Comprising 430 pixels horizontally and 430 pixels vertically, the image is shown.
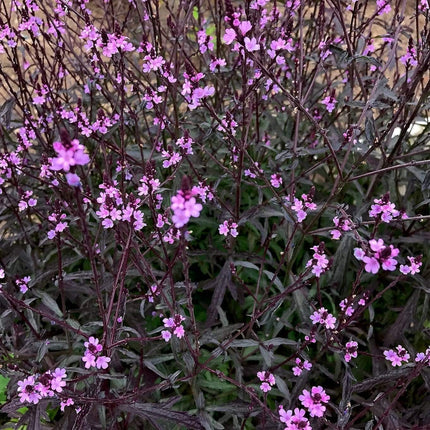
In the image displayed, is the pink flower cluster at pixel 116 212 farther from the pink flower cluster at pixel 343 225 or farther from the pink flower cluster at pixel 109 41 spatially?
the pink flower cluster at pixel 343 225

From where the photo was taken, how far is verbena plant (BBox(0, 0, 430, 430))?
1.70 m

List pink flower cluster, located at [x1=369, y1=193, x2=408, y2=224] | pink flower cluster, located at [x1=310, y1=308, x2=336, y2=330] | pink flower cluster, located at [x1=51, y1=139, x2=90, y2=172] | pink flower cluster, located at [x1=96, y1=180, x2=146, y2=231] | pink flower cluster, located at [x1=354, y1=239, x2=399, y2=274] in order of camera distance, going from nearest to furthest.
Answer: pink flower cluster, located at [x1=51, y1=139, x2=90, y2=172]
pink flower cluster, located at [x1=354, y1=239, x2=399, y2=274]
pink flower cluster, located at [x1=96, y1=180, x2=146, y2=231]
pink flower cluster, located at [x1=369, y1=193, x2=408, y2=224]
pink flower cluster, located at [x1=310, y1=308, x2=336, y2=330]

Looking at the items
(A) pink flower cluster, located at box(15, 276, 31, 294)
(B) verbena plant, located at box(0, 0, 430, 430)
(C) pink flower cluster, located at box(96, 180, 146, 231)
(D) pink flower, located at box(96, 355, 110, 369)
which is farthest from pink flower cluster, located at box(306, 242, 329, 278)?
(A) pink flower cluster, located at box(15, 276, 31, 294)

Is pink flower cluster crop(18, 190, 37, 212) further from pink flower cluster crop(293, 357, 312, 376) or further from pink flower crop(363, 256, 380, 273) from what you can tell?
pink flower crop(363, 256, 380, 273)

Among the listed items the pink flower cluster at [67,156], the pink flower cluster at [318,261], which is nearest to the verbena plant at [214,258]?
the pink flower cluster at [318,261]

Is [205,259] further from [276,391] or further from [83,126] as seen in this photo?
[83,126]

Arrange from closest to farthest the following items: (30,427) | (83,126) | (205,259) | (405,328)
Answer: (30,427)
(83,126)
(405,328)
(205,259)

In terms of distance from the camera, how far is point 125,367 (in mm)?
2400

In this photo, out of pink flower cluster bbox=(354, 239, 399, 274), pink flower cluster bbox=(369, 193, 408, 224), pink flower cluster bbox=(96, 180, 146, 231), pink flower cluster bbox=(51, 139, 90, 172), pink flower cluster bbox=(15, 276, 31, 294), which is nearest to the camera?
pink flower cluster bbox=(51, 139, 90, 172)

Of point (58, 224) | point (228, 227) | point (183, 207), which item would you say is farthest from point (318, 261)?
point (58, 224)

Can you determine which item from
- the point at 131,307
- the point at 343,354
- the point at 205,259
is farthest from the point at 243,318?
the point at 343,354

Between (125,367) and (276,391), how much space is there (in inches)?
30.0

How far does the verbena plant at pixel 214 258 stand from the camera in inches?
66.9

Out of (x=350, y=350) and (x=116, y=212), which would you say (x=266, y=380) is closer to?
(x=350, y=350)
